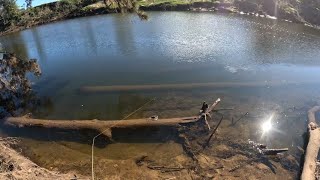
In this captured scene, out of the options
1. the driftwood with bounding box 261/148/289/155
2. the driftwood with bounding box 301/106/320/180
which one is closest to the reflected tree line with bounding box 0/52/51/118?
the driftwood with bounding box 261/148/289/155

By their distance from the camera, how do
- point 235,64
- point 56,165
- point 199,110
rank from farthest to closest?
point 235,64, point 199,110, point 56,165

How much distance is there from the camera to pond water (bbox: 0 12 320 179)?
2069 centimetres

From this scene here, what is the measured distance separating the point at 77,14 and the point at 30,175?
41.7 meters

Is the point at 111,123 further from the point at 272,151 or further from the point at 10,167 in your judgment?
the point at 272,151

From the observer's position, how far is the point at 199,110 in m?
21.1

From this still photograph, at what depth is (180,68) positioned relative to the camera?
27406 mm

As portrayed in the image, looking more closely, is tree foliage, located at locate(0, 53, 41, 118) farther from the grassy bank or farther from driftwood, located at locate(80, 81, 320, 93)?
the grassy bank

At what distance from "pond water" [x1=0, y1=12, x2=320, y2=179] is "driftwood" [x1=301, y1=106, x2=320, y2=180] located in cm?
82

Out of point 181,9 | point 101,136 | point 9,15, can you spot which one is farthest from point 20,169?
point 9,15

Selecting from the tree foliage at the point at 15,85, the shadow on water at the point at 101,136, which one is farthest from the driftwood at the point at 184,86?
the shadow on water at the point at 101,136

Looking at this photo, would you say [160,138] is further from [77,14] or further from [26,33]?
[77,14]

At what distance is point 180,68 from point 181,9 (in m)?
24.3

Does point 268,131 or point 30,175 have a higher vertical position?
point 30,175

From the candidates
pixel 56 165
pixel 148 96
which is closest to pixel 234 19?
pixel 148 96
